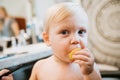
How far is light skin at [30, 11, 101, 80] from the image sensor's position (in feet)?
1.84

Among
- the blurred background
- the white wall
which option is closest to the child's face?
the blurred background

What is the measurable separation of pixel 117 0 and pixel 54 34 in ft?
2.03

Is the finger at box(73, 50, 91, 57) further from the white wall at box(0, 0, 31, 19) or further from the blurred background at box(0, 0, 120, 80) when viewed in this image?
the white wall at box(0, 0, 31, 19)

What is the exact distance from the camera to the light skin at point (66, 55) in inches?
22.1

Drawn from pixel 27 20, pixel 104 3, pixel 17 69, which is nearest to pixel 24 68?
pixel 17 69

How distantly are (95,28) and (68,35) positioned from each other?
0.65 metres

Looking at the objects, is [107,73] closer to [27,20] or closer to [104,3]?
[104,3]

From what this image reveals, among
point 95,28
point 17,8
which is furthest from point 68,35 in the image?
point 17,8

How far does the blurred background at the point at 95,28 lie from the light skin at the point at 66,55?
390 millimetres

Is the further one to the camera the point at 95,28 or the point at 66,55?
the point at 95,28

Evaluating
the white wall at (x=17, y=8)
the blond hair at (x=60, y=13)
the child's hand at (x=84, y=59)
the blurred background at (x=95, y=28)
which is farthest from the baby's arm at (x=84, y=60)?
the white wall at (x=17, y=8)

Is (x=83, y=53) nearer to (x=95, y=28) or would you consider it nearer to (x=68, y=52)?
(x=68, y=52)

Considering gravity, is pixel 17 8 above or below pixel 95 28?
above

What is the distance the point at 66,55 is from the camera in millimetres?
609
